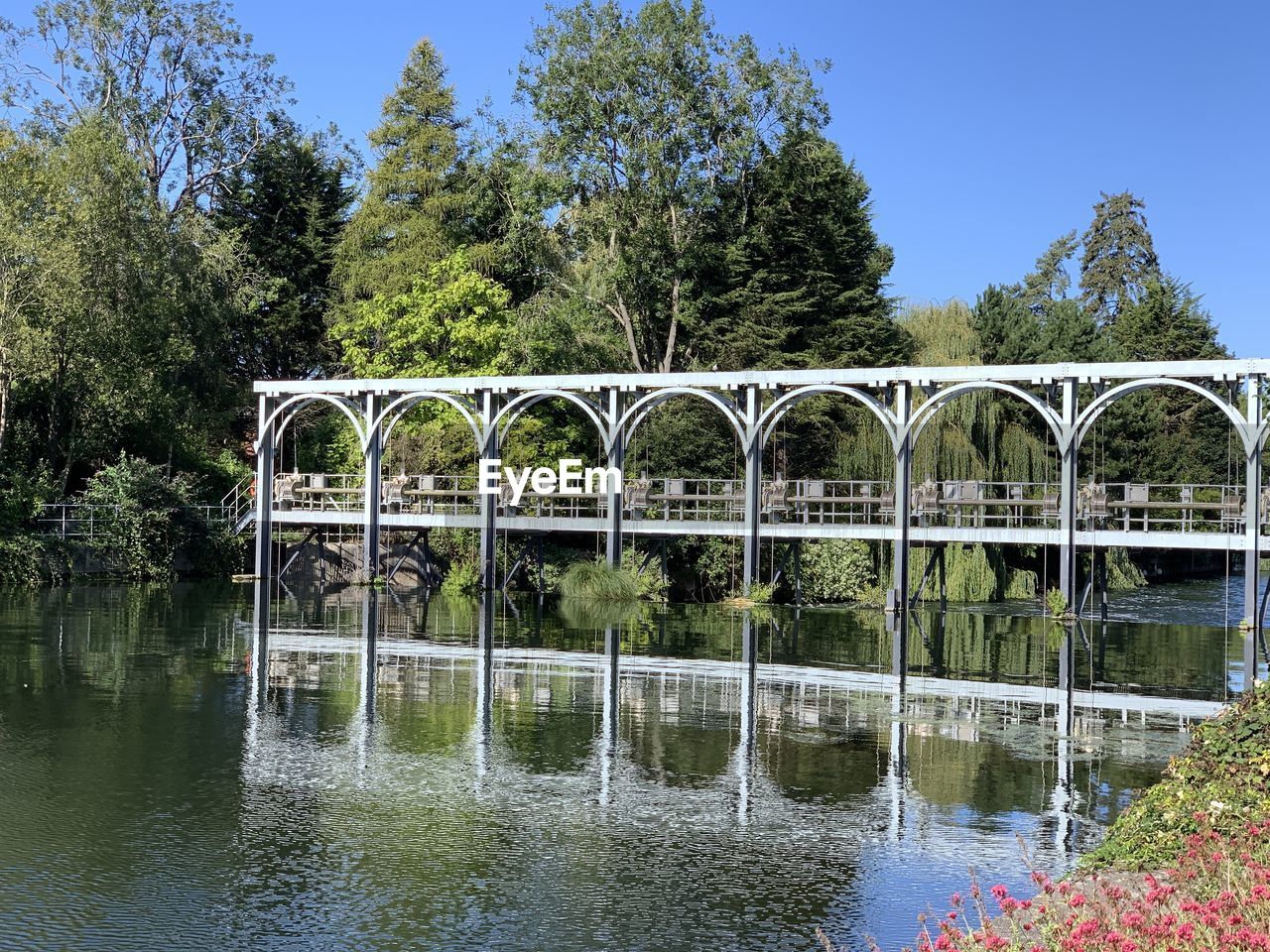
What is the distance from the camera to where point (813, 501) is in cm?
3186

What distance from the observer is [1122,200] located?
7300cm

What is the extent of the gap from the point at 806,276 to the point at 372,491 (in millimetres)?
15925

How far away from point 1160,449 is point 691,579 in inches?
893

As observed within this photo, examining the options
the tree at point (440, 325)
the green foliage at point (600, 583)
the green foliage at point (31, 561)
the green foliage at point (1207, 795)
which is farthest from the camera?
the tree at point (440, 325)

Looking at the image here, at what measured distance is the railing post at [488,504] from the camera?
3206 centimetres

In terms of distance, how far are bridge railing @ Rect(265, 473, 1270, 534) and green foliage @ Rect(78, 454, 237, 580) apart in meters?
2.72

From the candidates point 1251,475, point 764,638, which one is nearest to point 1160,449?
point 1251,475

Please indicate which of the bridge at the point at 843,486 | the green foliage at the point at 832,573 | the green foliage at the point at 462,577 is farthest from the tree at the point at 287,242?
the green foliage at the point at 832,573

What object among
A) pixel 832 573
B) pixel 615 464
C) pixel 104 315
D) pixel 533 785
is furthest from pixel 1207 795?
pixel 104 315

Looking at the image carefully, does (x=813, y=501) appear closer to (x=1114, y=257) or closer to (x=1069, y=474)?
(x=1069, y=474)

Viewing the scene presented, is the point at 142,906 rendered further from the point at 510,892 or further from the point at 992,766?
the point at 992,766

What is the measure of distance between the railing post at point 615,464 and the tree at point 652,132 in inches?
561

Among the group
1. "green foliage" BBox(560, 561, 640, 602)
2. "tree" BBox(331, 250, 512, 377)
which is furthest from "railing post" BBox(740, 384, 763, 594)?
"tree" BBox(331, 250, 512, 377)

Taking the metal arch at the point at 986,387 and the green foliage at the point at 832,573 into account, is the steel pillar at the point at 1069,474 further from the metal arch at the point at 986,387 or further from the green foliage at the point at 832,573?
the green foliage at the point at 832,573
